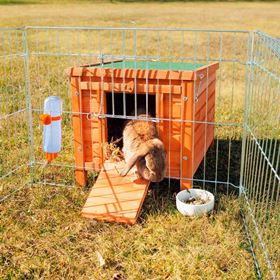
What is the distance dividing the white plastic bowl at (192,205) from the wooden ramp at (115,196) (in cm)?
35

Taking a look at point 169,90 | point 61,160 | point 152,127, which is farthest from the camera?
point 61,160

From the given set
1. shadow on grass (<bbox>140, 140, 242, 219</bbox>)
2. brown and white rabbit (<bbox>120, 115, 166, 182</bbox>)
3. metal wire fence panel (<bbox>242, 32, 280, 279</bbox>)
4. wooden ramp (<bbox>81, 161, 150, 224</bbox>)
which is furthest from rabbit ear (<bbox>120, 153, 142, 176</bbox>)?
metal wire fence panel (<bbox>242, 32, 280, 279</bbox>)

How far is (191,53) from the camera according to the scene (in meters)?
12.4

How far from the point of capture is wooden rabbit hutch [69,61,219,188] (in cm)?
431

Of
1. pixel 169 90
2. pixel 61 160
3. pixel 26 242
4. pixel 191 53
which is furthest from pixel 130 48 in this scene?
pixel 26 242

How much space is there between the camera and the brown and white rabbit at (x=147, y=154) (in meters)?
4.31

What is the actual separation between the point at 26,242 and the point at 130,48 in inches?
414

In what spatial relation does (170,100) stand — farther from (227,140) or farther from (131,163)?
(227,140)

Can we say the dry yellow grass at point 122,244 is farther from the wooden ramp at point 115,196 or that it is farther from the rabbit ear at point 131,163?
the rabbit ear at point 131,163

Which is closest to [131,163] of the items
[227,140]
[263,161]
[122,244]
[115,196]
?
[115,196]

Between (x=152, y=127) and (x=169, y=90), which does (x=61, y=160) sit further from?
(x=169, y=90)

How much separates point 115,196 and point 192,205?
75cm

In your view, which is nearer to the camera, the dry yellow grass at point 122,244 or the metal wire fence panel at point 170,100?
the dry yellow grass at point 122,244

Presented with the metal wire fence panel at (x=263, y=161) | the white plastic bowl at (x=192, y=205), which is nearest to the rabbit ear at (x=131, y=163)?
the white plastic bowl at (x=192, y=205)
